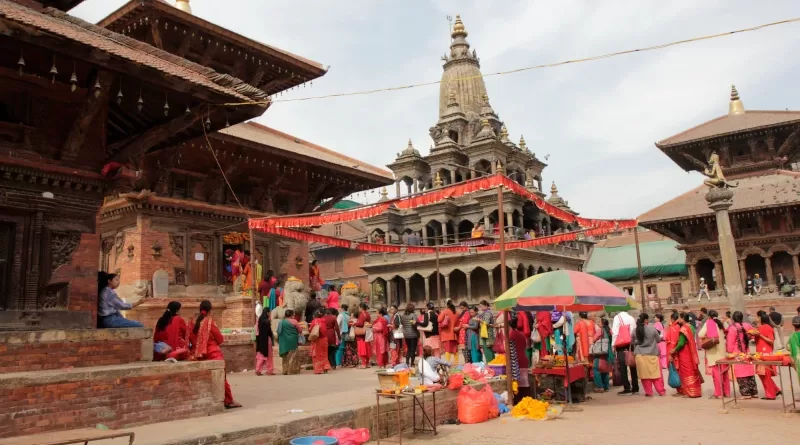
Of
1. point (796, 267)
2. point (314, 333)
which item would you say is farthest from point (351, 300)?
point (796, 267)

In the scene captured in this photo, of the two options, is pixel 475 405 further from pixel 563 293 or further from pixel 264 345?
→ pixel 264 345

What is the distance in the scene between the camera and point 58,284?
7.55 metres

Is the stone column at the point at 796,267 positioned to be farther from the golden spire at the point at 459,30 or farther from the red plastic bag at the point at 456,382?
the golden spire at the point at 459,30

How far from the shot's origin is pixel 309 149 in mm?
Answer: 22219

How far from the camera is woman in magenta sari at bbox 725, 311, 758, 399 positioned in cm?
1034

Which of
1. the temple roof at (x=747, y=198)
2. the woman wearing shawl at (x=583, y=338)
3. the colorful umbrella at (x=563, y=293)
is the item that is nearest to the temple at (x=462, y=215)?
the temple roof at (x=747, y=198)

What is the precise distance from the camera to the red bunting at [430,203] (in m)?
13.1

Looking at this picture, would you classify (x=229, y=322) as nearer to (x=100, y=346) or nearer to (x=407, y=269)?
(x=100, y=346)

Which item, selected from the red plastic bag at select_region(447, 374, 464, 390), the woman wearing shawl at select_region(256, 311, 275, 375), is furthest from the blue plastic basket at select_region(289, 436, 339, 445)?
the woman wearing shawl at select_region(256, 311, 275, 375)

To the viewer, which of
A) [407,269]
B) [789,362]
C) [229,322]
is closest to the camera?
[789,362]

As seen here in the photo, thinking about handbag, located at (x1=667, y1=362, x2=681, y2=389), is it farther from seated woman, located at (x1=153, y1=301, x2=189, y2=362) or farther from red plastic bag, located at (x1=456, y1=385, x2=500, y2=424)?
seated woman, located at (x1=153, y1=301, x2=189, y2=362)

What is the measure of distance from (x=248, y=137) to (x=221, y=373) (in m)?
12.0

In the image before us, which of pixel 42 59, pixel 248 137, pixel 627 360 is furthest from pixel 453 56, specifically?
pixel 42 59

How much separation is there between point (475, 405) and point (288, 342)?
520cm
